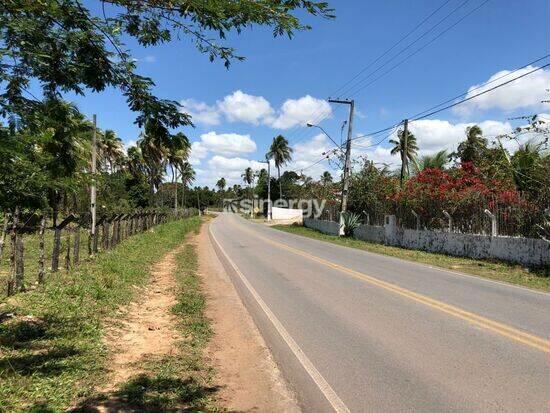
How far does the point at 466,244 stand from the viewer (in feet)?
70.7

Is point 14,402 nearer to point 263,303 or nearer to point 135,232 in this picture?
point 263,303

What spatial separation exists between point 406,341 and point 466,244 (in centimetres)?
1567

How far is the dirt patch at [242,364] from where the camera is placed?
5160 mm

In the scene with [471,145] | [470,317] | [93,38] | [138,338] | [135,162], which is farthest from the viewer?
[135,162]

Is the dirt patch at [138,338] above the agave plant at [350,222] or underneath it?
underneath

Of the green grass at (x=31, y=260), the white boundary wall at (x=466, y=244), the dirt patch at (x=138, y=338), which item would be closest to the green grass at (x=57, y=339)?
the dirt patch at (x=138, y=338)

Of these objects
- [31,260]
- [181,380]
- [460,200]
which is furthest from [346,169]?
[181,380]

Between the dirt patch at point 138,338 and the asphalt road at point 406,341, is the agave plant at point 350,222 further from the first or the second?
the dirt patch at point 138,338

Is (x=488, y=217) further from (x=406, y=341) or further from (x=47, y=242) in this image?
(x=47, y=242)

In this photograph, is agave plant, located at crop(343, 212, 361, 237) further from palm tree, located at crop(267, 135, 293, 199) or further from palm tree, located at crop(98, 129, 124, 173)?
palm tree, located at crop(267, 135, 293, 199)

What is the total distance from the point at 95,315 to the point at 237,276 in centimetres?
675

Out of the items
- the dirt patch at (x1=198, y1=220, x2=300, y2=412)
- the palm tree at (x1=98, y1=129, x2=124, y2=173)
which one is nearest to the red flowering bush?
the dirt patch at (x1=198, y1=220, x2=300, y2=412)

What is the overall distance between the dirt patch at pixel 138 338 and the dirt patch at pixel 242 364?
2.40 feet

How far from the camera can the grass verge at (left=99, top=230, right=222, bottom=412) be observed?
4.98 metres
